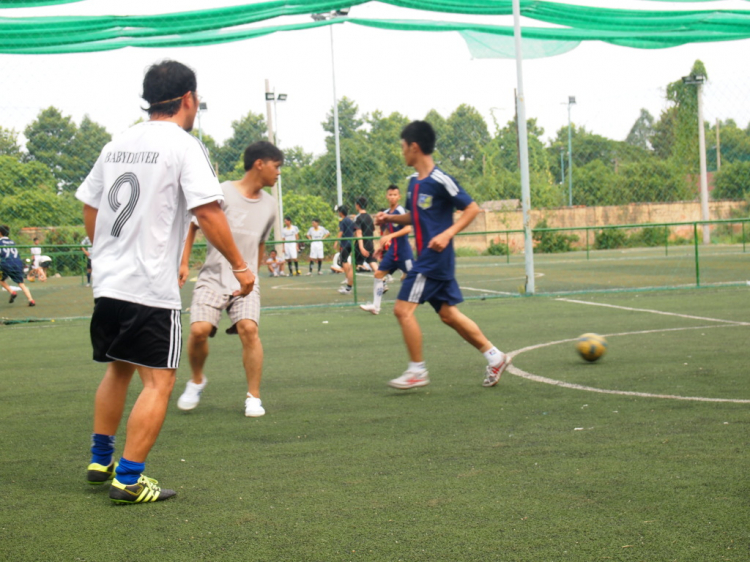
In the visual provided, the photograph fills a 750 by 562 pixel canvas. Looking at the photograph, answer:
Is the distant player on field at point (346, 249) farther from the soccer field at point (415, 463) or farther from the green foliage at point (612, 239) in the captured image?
the green foliage at point (612, 239)

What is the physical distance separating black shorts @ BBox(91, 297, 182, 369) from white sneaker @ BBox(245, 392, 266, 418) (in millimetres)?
1836

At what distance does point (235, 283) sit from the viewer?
5629mm

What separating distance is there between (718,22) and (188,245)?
11.6m

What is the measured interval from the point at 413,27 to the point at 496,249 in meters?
16.4

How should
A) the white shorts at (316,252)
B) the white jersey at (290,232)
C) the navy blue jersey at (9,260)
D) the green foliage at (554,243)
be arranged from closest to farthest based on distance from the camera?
the navy blue jersey at (9,260) < the green foliage at (554,243) < the white jersey at (290,232) < the white shorts at (316,252)

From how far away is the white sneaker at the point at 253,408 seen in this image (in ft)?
17.3

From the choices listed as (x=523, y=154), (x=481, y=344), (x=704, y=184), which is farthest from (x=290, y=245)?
(x=481, y=344)

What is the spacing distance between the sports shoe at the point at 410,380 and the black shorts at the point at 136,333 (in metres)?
2.71

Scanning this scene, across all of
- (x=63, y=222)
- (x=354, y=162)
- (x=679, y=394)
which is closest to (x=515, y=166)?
(x=354, y=162)

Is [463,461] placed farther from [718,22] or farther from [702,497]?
[718,22]

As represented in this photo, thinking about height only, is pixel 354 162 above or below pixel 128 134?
above

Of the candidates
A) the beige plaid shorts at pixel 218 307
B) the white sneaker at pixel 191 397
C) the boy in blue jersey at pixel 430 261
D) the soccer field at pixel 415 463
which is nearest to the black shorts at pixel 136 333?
the soccer field at pixel 415 463

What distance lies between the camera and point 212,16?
12.0m

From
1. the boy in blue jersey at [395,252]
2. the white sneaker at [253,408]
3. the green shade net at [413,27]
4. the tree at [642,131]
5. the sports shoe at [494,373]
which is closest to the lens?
the white sneaker at [253,408]
